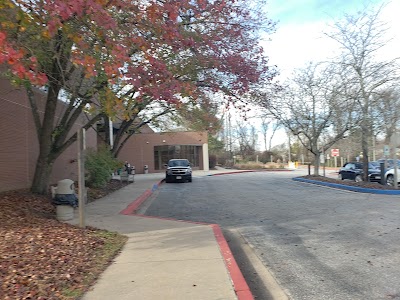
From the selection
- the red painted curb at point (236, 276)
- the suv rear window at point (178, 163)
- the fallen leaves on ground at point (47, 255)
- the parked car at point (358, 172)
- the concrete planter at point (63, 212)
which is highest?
the suv rear window at point (178, 163)

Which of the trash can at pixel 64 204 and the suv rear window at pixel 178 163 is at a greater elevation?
the suv rear window at pixel 178 163

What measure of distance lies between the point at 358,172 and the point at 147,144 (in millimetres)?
28978

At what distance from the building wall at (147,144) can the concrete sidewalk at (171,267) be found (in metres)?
38.4

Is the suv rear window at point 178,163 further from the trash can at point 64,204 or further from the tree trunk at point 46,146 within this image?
the trash can at point 64,204

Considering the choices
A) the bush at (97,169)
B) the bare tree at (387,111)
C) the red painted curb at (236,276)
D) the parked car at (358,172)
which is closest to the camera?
the red painted curb at (236,276)

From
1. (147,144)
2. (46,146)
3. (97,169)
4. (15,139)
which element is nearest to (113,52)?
(46,146)

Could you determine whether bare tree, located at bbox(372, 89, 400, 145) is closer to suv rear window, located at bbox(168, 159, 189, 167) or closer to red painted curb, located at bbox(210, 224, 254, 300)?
red painted curb, located at bbox(210, 224, 254, 300)

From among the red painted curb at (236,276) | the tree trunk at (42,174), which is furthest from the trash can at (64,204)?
the red painted curb at (236,276)

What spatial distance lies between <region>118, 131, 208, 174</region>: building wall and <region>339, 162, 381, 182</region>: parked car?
22668 millimetres

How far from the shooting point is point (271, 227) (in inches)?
374

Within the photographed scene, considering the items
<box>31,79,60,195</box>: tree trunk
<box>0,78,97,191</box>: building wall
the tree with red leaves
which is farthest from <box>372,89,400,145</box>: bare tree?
<box>0,78,97,191</box>: building wall

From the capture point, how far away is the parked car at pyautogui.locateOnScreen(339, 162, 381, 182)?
904 inches

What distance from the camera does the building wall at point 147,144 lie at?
47781mm

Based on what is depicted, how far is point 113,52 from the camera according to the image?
22.2ft
